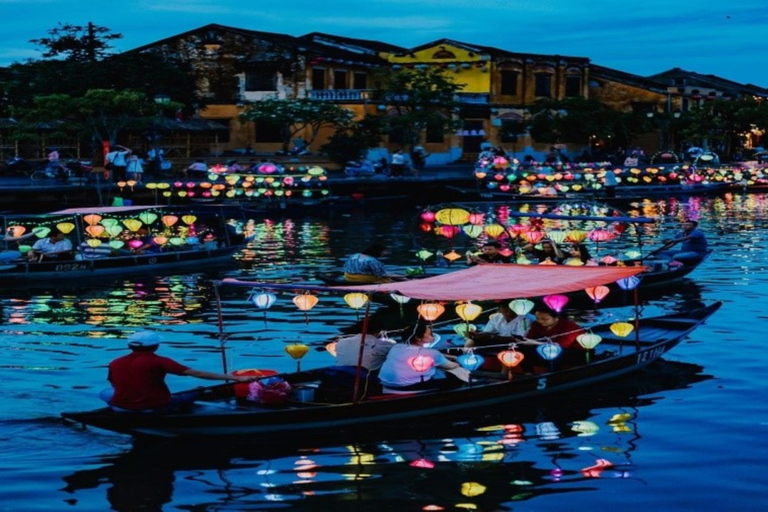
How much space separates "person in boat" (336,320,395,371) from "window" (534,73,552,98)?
201 ft

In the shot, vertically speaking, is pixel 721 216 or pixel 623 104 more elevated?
pixel 623 104

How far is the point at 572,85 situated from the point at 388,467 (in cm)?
6589

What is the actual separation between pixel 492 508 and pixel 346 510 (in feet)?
4.71

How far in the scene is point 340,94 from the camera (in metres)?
64.6

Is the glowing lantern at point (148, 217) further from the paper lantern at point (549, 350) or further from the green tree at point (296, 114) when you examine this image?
the green tree at point (296, 114)

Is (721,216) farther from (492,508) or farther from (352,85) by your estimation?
(492,508)

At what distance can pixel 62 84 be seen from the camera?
55688 mm

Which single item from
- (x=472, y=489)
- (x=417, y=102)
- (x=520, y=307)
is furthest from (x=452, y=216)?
(x=417, y=102)

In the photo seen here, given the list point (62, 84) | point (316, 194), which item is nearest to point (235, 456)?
point (316, 194)

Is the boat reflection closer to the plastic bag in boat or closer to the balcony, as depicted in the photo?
the plastic bag in boat

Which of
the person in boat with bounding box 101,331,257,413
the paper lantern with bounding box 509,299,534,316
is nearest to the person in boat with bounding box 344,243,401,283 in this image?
the paper lantern with bounding box 509,299,534,316

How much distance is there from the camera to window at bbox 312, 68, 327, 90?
65.4 m

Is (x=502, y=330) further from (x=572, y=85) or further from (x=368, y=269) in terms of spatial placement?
(x=572, y=85)

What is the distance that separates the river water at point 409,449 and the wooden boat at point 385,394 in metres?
0.22
